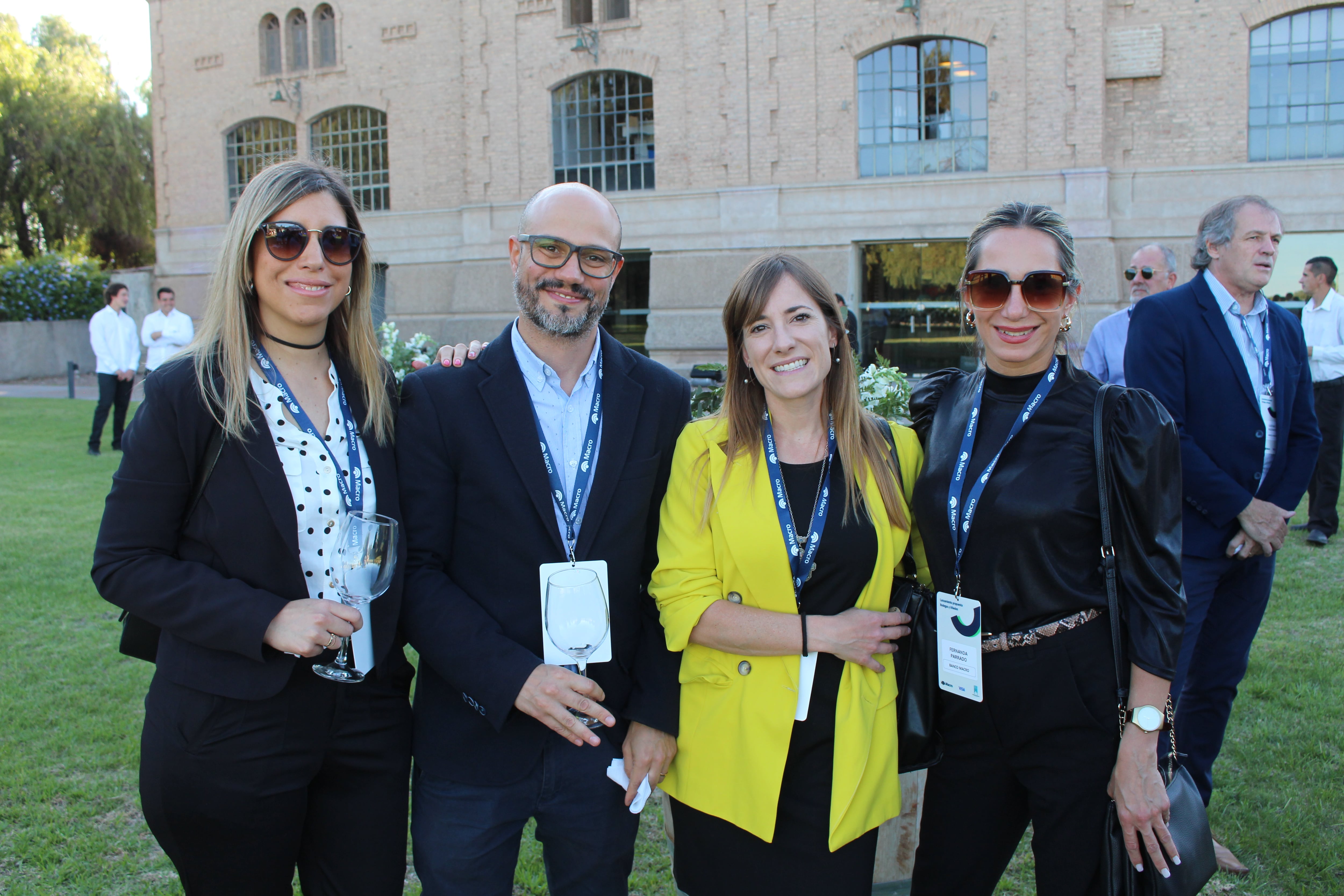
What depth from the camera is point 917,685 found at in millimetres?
2539

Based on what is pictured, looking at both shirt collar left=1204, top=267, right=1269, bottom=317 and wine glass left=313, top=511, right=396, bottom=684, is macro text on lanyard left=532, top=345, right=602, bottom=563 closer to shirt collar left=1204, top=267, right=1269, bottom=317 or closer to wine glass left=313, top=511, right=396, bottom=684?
wine glass left=313, top=511, right=396, bottom=684

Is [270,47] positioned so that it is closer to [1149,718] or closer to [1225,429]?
[1225,429]

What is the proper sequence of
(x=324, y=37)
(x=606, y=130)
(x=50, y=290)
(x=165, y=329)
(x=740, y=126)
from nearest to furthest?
(x=165, y=329) → (x=740, y=126) → (x=606, y=130) → (x=324, y=37) → (x=50, y=290)

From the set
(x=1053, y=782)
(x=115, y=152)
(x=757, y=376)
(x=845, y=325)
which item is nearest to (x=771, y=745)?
(x=1053, y=782)

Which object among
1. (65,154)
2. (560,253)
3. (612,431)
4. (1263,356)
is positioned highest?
(65,154)

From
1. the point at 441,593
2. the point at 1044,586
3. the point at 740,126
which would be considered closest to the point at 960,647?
the point at 1044,586

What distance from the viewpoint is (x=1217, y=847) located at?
3752 millimetres

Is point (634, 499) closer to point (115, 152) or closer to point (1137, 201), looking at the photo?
point (1137, 201)

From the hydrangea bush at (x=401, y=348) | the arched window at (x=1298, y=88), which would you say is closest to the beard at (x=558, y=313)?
the hydrangea bush at (x=401, y=348)

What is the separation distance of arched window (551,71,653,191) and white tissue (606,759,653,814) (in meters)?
20.9

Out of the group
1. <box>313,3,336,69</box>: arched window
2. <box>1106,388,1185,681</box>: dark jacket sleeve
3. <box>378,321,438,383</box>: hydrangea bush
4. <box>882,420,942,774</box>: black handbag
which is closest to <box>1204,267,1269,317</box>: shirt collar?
<box>1106,388,1185,681</box>: dark jacket sleeve

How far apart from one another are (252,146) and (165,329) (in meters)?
13.9

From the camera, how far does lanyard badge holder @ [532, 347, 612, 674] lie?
2344 millimetres

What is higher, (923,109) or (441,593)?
(923,109)
